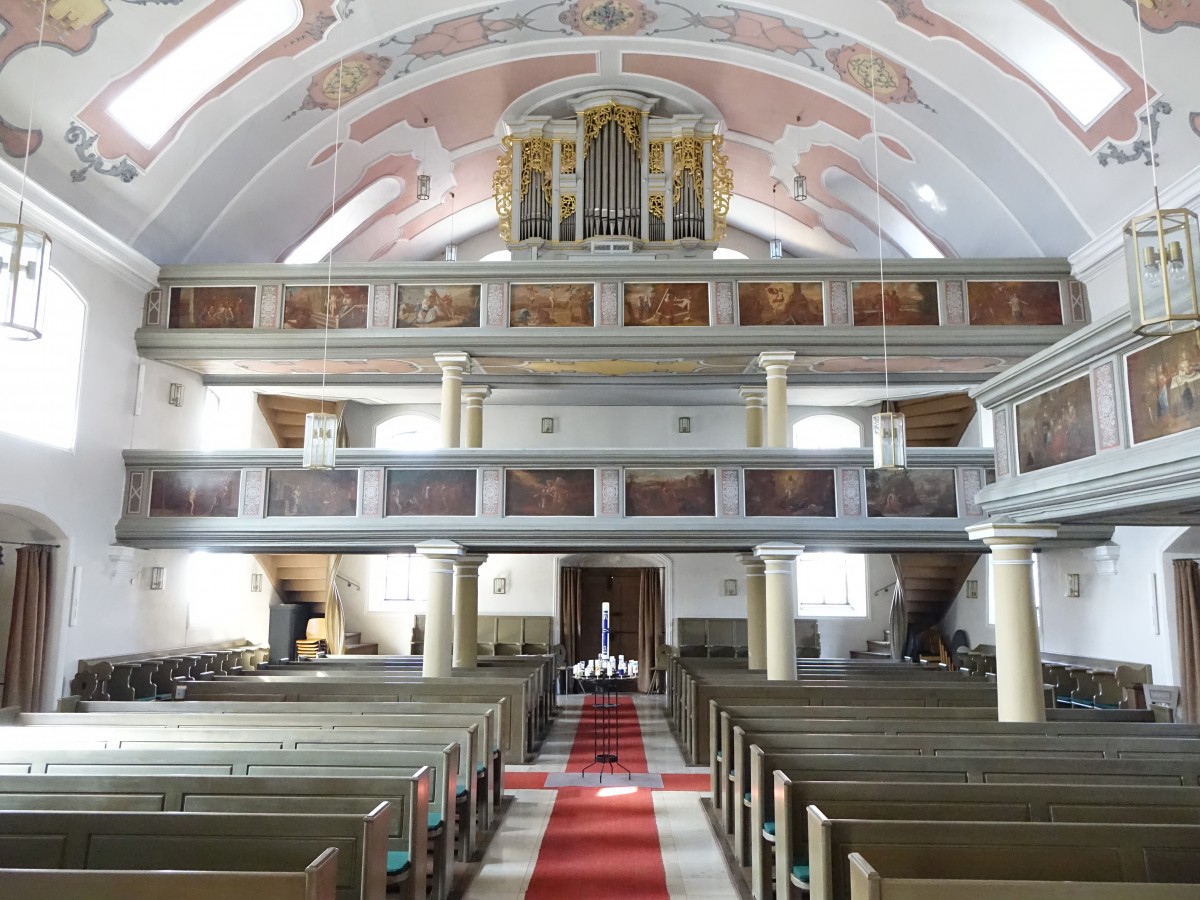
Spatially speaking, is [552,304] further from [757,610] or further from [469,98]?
[757,610]

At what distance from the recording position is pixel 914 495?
41.3 ft

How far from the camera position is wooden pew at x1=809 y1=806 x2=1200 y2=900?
408 centimetres

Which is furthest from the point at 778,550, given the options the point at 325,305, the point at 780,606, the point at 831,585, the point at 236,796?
the point at 236,796

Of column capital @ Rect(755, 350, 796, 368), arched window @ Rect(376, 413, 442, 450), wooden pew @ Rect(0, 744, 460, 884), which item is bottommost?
wooden pew @ Rect(0, 744, 460, 884)

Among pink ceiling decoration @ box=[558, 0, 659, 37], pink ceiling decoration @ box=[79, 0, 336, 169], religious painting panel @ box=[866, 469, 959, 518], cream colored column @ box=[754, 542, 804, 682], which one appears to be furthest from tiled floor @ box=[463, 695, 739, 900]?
pink ceiling decoration @ box=[558, 0, 659, 37]

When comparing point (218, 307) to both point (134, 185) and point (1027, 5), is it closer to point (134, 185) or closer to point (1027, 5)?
point (134, 185)

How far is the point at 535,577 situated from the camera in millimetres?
20453

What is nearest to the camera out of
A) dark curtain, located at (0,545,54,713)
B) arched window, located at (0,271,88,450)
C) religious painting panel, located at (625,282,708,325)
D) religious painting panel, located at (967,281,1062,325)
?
arched window, located at (0,271,88,450)

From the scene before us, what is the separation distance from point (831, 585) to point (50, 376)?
15496 mm

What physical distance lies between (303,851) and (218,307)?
11137 millimetres

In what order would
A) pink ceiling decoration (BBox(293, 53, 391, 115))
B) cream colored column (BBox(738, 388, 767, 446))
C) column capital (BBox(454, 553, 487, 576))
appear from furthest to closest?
cream colored column (BBox(738, 388, 767, 446)) → column capital (BBox(454, 553, 487, 576)) → pink ceiling decoration (BBox(293, 53, 391, 115))

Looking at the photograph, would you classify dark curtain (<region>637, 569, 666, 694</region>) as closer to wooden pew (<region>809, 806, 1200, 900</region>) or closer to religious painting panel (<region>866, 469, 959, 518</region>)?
religious painting panel (<region>866, 469, 959, 518</region>)

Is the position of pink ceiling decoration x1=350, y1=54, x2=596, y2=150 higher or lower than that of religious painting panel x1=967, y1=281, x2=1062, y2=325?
higher

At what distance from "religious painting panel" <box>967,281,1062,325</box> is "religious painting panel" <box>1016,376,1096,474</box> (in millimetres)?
6219
